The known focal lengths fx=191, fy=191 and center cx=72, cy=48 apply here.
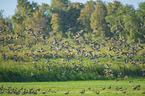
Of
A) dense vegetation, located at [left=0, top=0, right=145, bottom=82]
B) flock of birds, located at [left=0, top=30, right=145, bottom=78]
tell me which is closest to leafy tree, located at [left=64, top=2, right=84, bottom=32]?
dense vegetation, located at [left=0, top=0, right=145, bottom=82]

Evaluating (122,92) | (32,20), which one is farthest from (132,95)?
(32,20)

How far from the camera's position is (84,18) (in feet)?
168

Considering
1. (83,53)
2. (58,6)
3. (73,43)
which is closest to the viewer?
(83,53)

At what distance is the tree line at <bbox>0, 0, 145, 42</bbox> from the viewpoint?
40.0m

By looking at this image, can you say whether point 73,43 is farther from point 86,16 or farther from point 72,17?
point 72,17

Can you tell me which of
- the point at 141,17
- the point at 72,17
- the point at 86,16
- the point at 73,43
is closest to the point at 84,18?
the point at 86,16

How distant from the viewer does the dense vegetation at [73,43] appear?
1503 centimetres

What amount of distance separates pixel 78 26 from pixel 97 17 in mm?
7666

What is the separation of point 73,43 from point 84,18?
1871 cm

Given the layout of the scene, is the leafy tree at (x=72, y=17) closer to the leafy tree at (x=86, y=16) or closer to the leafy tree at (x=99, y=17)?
the leafy tree at (x=86, y=16)

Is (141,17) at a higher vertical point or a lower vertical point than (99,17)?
lower

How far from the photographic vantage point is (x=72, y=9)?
2122 inches

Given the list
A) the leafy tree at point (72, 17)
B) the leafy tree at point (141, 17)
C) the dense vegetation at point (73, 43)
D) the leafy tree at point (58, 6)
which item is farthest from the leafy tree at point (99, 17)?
the leafy tree at point (58, 6)

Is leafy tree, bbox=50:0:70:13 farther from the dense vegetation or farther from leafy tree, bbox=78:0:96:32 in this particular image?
leafy tree, bbox=78:0:96:32
